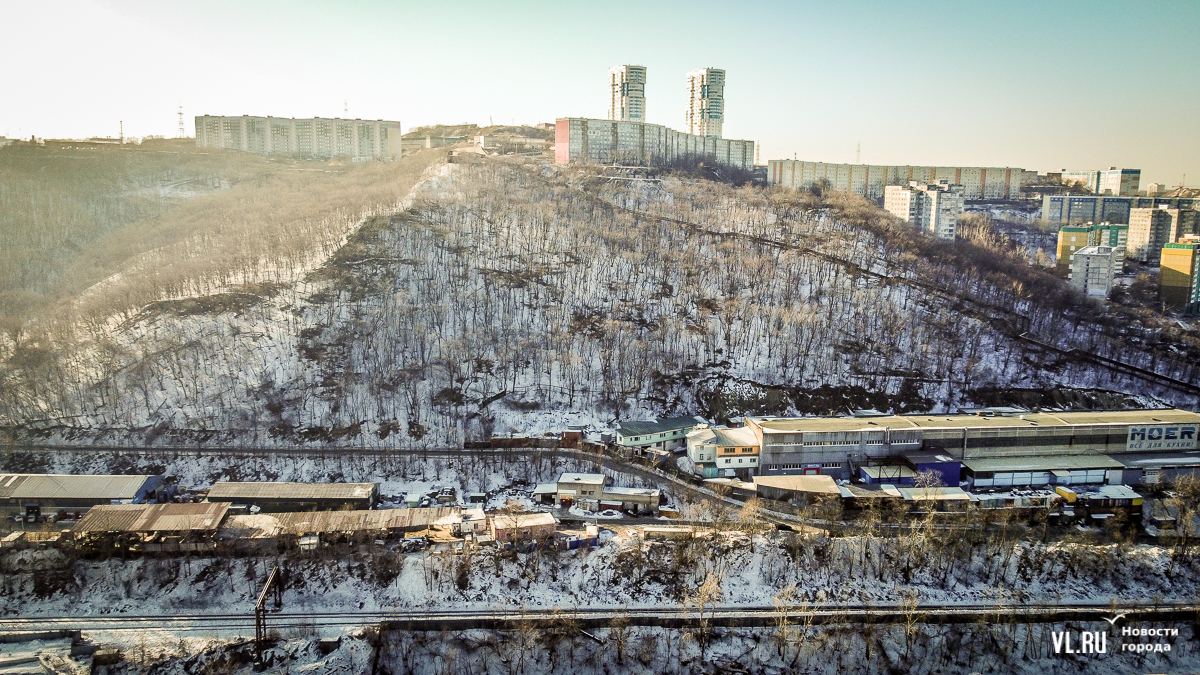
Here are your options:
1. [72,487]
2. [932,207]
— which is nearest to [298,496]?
[72,487]

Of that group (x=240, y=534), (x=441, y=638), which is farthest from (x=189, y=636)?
(x=441, y=638)

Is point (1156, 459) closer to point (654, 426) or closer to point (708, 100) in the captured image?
point (654, 426)

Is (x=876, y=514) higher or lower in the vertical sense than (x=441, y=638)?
higher

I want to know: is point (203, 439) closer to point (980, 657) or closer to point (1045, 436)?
point (980, 657)

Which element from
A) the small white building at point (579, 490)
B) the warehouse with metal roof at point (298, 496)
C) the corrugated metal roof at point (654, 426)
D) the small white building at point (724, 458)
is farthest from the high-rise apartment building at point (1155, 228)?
the warehouse with metal roof at point (298, 496)

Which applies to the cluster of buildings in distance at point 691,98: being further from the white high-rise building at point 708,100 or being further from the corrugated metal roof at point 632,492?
the corrugated metal roof at point 632,492

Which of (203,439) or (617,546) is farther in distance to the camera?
(203,439)
